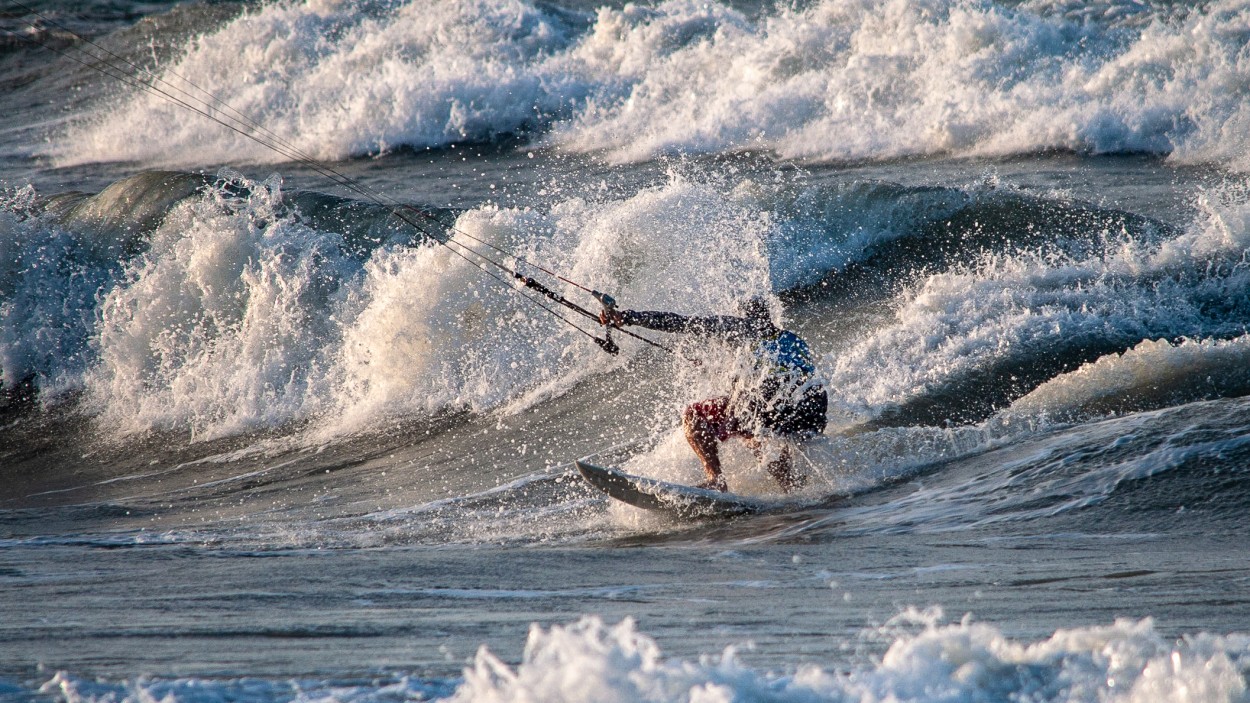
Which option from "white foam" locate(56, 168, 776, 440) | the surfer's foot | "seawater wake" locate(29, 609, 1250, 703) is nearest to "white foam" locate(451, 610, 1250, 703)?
"seawater wake" locate(29, 609, 1250, 703)

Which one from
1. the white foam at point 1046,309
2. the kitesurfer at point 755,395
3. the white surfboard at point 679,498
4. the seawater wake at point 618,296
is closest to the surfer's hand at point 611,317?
the kitesurfer at point 755,395

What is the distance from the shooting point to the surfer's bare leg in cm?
632

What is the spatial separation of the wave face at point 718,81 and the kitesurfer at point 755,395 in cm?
899

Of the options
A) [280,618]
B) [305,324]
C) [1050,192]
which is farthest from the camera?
[1050,192]

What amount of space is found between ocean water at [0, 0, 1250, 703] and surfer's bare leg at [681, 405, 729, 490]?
1.01 ft

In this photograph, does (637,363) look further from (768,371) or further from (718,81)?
(718,81)

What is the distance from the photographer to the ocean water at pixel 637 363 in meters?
3.45

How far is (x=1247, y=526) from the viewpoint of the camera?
4.71 m

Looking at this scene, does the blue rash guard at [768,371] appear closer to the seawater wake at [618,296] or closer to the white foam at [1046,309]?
the seawater wake at [618,296]

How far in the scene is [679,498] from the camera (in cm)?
604

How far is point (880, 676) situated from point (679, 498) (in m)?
3.35

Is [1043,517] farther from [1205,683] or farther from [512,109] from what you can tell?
[512,109]

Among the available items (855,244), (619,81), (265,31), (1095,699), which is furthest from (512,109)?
(1095,699)

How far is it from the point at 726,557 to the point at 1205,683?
262 cm
